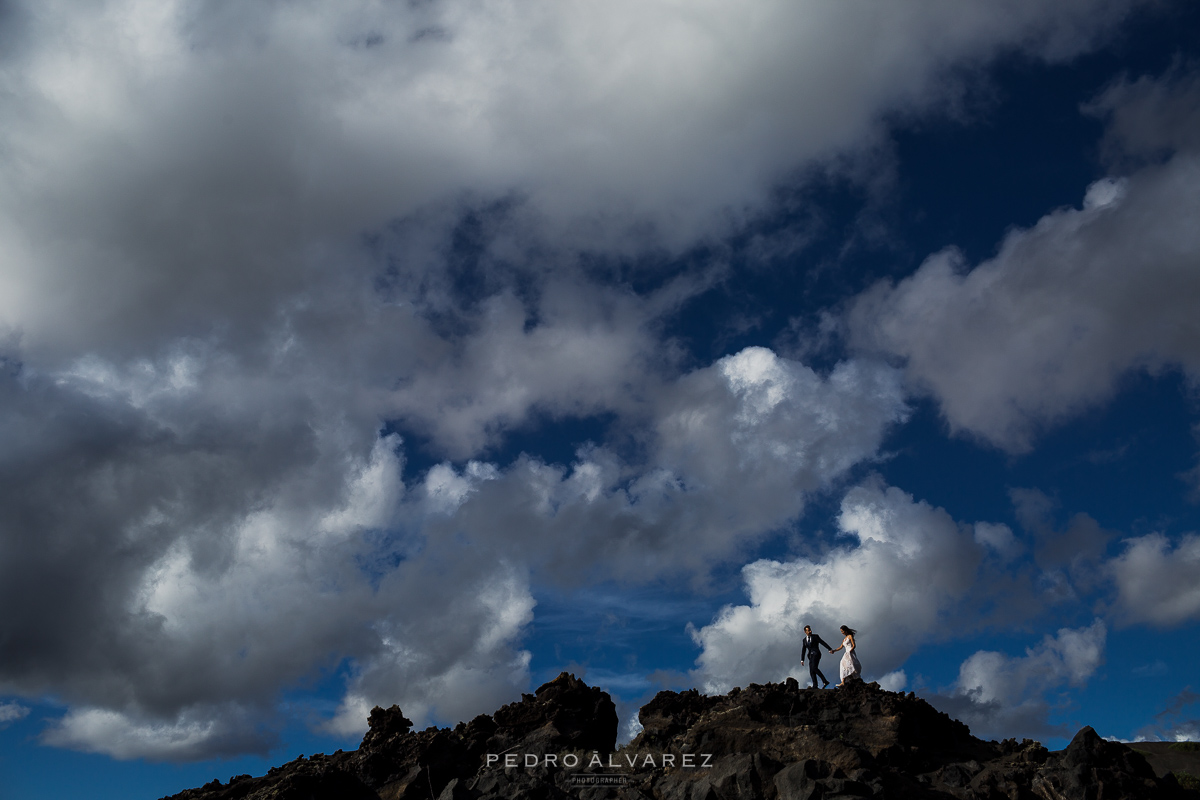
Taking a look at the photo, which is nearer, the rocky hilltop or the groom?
the rocky hilltop

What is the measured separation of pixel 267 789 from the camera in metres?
36.8

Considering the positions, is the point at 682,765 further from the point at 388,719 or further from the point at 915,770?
the point at 388,719

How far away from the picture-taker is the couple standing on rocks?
37125 mm

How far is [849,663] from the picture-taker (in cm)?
3719

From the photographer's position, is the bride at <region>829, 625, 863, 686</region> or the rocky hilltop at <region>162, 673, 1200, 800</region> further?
the bride at <region>829, 625, 863, 686</region>

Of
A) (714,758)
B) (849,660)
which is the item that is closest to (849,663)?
(849,660)

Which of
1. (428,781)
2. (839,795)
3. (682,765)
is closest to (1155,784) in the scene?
(839,795)

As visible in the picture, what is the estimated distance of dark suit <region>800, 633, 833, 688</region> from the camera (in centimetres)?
3891

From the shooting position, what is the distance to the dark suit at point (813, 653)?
3891cm

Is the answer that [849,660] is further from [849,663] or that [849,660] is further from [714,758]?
[714,758]

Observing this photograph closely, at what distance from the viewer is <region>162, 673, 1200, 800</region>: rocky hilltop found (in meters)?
27.8

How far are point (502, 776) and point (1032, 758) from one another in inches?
894

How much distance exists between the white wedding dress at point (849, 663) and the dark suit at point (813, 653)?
67.5 inches

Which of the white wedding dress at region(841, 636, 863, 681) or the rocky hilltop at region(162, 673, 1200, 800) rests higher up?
the white wedding dress at region(841, 636, 863, 681)
